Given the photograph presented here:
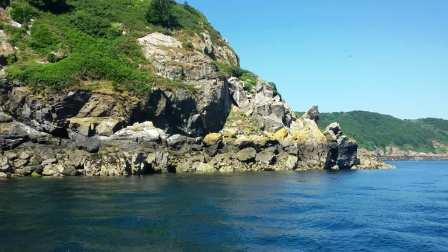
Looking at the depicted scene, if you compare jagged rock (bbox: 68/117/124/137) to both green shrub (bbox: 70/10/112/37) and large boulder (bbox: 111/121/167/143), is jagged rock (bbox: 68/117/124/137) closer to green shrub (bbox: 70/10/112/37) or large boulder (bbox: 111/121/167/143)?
large boulder (bbox: 111/121/167/143)

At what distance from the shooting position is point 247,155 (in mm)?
117562

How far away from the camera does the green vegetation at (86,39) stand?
104 meters

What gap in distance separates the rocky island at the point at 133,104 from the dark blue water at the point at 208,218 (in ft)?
49.0

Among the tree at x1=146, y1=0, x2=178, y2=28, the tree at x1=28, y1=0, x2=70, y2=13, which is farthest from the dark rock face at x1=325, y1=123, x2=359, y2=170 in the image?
the tree at x1=28, y1=0, x2=70, y2=13

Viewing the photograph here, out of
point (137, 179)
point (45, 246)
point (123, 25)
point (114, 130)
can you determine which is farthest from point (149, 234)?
point (123, 25)

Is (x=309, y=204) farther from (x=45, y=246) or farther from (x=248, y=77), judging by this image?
(x=248, y=77)

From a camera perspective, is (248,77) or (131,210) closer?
(131,210)

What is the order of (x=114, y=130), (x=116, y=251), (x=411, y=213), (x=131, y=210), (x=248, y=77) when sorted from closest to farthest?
(x=116, y=251) < (x=131, y=210) < (x=411, y=213) < (x=114, y=130) < (x=248, y=77)

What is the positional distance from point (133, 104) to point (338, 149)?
66314mm

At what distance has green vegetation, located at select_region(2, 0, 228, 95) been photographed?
103875mm

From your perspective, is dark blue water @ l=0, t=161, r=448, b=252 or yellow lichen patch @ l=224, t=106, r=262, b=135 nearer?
dark blue water @ l=0, t=161, r=448, b=252

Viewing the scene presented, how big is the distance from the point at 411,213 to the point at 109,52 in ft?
288

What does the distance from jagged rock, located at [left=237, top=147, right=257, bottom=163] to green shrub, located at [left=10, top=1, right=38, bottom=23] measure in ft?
204

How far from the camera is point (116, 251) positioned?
35.6 metres
